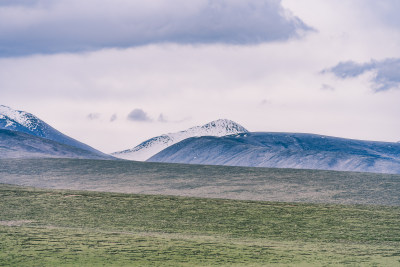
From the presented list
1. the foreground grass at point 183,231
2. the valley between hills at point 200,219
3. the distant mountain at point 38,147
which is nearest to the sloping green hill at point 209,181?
the valley between hills at point 200,219

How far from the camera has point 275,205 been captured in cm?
5022

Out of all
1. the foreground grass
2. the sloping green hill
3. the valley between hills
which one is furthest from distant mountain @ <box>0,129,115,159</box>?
the foreground grass

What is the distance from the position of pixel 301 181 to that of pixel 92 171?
31.4 m

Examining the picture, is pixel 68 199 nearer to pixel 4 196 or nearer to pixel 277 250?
pixel 4 196

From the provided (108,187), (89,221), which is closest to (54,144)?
(108,187)

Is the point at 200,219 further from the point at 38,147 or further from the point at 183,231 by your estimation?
the point at 38,147

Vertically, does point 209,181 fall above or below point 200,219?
above

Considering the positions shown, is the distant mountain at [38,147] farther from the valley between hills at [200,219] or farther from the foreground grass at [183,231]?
the foreground grass at [183,231]

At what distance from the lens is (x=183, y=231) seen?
36.9 meters

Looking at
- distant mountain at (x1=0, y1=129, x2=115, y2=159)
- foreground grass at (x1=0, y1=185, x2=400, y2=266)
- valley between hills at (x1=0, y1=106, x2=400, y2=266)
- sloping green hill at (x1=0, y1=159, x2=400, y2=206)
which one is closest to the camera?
foreground grass at (x1=0, y1=185, x2=400, y2=266)

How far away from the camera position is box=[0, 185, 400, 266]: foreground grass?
25219 mm

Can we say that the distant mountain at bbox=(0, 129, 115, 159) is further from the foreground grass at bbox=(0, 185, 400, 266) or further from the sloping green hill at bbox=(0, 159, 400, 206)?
the foreground grass at bbox=(0, 185, 400, 266)

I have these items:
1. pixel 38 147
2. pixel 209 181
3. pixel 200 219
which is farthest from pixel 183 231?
pixel 38 147

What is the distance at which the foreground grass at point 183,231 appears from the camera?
993 inches
